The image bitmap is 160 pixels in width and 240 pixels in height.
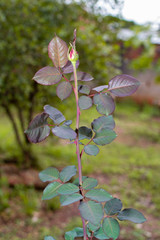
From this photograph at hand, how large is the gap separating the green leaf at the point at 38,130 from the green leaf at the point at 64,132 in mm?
31

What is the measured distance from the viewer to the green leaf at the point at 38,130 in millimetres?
618

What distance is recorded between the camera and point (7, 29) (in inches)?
99.7

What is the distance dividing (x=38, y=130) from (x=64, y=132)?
65 millimetres

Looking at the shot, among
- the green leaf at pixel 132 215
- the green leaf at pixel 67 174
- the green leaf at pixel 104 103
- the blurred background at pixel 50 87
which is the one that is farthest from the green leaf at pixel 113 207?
the blurred background at pixel 50 87

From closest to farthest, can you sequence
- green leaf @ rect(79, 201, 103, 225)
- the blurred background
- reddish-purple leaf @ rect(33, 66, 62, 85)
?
1. green leaf @ rect(79, 201, 103, 225)
2. reddish-purple leaf @ rect(33, 66, 62, 85)
3. the blurred background

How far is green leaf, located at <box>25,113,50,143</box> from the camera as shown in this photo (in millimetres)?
618

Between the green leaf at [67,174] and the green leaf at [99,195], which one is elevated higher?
the green leaf at [99,195]

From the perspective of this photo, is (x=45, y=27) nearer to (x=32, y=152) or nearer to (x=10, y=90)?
(x=10, y=90)

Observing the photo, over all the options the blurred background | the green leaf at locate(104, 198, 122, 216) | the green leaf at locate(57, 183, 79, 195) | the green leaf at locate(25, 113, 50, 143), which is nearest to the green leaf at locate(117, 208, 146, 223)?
the green leaf at locate(104, 198, 122, 216)

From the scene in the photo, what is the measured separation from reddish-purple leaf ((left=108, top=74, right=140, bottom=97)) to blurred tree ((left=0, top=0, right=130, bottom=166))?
1.89 meters

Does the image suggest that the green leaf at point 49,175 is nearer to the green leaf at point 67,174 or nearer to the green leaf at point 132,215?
the green leaf at point 67,174

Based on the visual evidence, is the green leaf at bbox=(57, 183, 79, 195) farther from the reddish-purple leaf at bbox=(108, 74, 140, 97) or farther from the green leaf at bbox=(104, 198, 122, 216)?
the reddish-purple leaf at bbox=(108, 74, 140, 97)

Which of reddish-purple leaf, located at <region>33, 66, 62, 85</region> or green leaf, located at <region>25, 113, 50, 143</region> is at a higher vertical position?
reddish-purple leaf, located at <region>33, 66, 62, 85</region>

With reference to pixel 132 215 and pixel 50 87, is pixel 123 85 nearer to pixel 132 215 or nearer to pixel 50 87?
pixel 132 215
